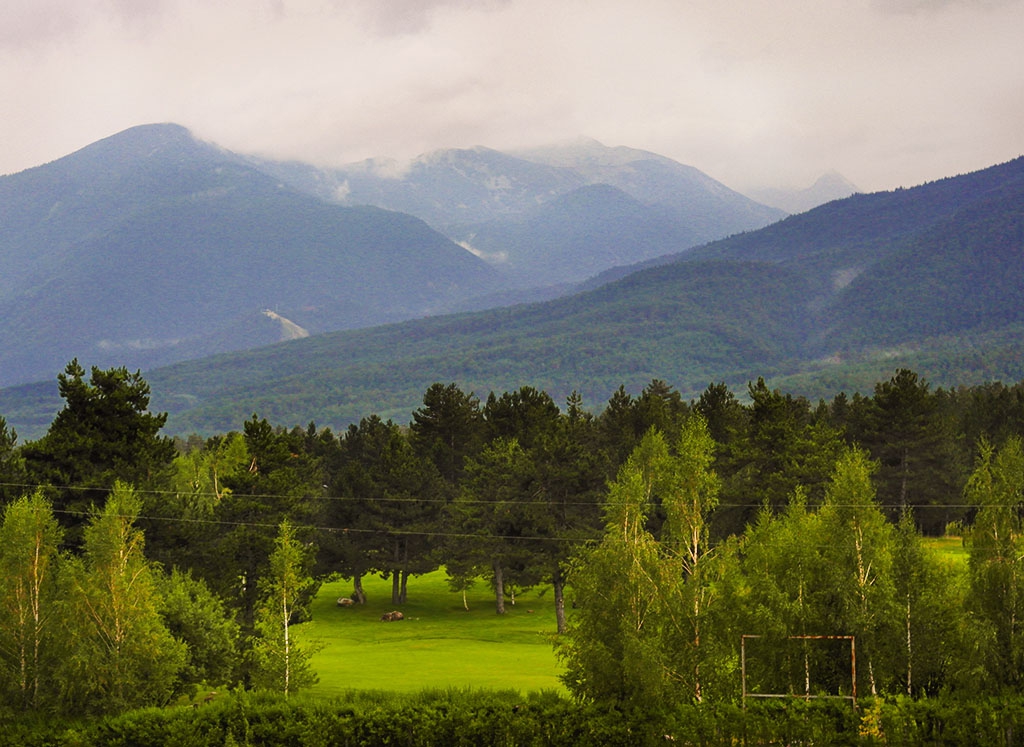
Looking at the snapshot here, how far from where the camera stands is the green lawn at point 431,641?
175 ft

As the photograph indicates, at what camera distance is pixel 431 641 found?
69688 millimetres

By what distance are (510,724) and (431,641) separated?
29.0 m

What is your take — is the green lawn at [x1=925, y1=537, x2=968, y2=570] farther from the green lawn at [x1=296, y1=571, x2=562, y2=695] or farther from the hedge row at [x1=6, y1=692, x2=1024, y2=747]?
the hedge row at [x1=6, y1=692, x2=1024, y2=747]

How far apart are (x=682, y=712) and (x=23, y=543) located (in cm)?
2619

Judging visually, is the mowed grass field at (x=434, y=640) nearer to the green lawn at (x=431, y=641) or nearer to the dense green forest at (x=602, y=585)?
the green lawn at (x=431, y=641)

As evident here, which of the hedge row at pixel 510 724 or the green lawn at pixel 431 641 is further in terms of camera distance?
the green lawn at pixel 431 641

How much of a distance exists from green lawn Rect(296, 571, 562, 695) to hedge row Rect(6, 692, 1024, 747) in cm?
323

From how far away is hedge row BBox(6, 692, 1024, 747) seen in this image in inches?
1531

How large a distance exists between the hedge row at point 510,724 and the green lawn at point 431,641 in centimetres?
323

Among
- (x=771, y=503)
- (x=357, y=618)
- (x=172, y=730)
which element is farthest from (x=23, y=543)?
(x=771, y=503)

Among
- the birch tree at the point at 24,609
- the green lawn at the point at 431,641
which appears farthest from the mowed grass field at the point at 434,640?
the birch tree at the point at 24,609

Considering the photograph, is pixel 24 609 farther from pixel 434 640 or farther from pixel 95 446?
pixel 434 640

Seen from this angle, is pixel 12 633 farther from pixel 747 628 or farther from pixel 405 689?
pixel 747 628

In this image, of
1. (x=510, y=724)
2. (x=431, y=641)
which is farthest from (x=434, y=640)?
(x=510, y=724)
